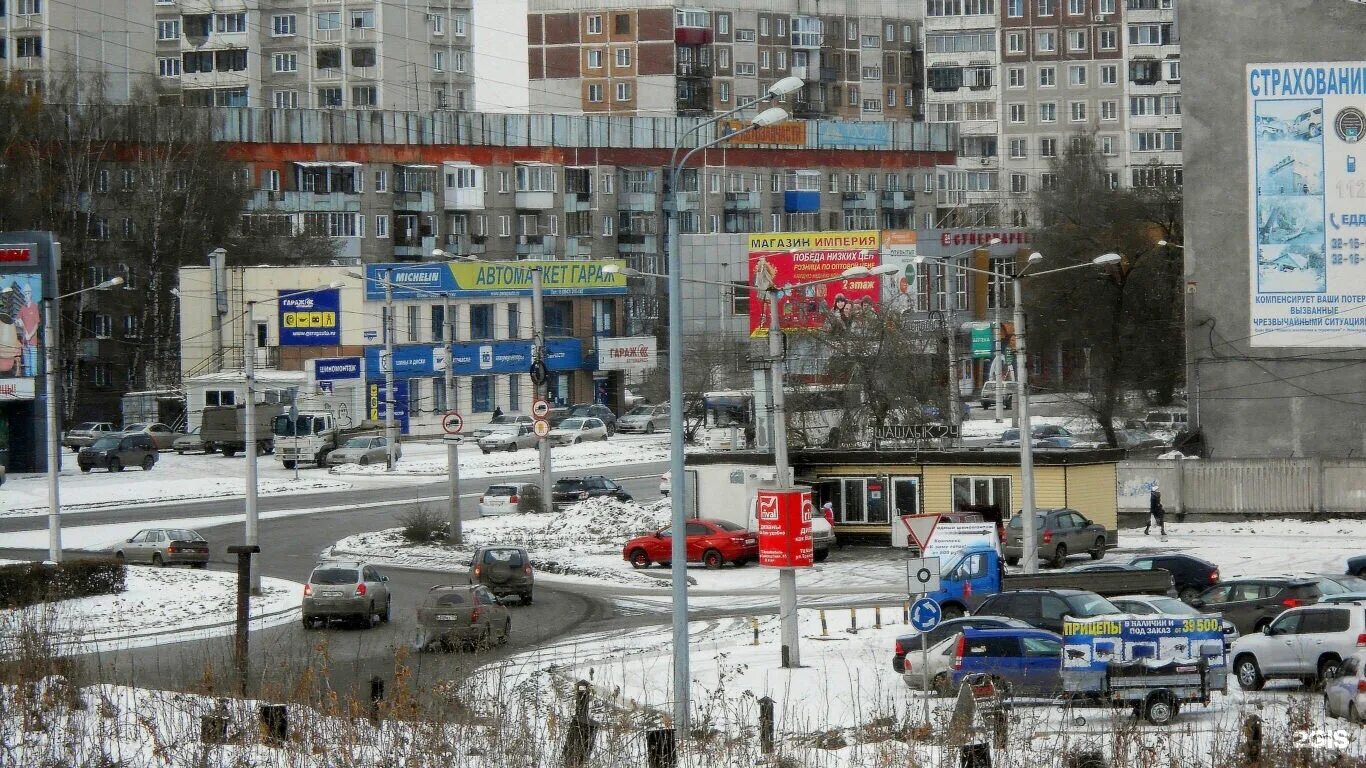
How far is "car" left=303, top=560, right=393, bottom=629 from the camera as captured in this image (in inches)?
1312

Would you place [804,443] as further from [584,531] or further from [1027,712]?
[1027,712]

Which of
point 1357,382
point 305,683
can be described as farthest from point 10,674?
point 1357,382

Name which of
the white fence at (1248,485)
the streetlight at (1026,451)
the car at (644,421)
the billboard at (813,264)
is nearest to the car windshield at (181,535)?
the streetlight at (1026,451)

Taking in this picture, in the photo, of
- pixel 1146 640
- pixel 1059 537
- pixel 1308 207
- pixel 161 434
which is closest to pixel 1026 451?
pixel 1059 537

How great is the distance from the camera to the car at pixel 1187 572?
36.5 m

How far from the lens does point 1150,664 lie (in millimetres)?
21047

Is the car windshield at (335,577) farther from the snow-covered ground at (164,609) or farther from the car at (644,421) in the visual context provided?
the car at (644,421)

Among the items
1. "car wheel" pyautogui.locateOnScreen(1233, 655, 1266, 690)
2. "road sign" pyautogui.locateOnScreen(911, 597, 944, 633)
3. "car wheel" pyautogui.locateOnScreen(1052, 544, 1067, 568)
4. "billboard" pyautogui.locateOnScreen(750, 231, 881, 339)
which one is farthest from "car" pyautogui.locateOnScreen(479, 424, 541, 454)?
"road sign" pyautogui.locateOnScreen(911, 597, 944, 633)

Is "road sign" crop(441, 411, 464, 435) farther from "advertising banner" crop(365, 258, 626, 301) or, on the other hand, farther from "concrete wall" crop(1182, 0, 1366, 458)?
"advertising banner" crop(365, 258, 626, 301)

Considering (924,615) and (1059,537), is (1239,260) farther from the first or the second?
(924,615)

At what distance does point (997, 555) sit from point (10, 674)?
19155mm

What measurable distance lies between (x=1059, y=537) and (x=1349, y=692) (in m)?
22.3

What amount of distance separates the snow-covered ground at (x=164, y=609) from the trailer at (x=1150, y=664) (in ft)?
55.4

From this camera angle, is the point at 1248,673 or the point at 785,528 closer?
the point at 1248,673
